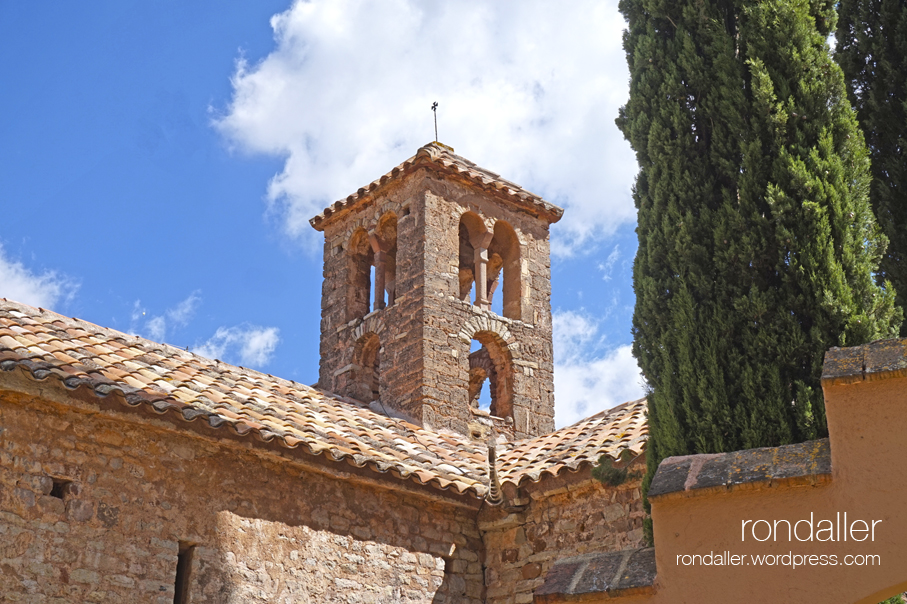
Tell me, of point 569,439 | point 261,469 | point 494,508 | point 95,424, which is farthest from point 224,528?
point 569,439

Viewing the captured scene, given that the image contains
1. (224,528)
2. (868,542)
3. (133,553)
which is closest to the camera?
(868,542)

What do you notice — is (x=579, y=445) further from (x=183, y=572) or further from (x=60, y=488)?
(x=60, y=488)

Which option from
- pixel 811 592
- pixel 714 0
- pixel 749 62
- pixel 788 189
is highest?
pixel 714 0

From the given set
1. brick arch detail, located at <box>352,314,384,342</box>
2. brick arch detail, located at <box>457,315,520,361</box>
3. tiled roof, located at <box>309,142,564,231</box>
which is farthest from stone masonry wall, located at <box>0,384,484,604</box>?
tiled roof, located at <box>309,142,564,231</box>

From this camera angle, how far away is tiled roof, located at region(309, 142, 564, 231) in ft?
43.6

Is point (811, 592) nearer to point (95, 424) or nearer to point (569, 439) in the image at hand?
point (95, 424)

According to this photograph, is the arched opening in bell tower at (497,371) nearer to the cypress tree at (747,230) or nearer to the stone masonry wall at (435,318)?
the stone masonry wall at (435,318)

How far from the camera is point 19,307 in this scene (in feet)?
29.2

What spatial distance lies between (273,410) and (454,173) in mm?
5616

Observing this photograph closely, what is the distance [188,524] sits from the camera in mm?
7461

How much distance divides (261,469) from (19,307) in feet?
9.68

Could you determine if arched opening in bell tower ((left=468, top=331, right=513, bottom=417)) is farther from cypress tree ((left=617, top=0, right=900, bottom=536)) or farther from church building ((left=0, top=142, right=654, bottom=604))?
cypress tree ((left=617, top=0, right=900, bottom=536))

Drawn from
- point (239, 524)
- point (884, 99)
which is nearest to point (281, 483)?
point (239, 524)

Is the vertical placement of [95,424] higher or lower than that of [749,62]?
lower
